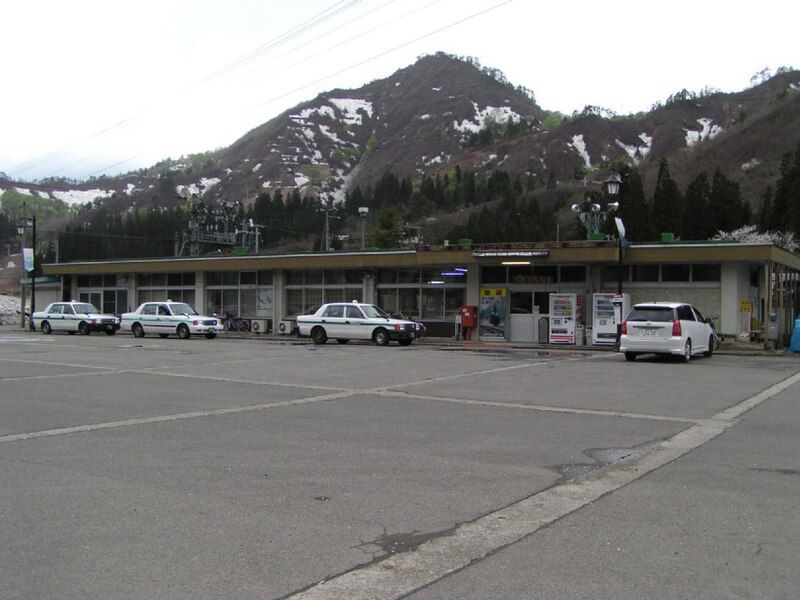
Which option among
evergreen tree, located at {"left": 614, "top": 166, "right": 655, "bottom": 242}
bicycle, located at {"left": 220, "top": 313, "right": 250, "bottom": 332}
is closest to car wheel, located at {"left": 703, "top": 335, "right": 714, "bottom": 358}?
bicycle, located at {"left": 220, "top": 313, "right": 250, "bottom": 332}

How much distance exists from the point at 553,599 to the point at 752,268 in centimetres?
2669

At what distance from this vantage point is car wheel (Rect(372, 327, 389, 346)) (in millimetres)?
27828

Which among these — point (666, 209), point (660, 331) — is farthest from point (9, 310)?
point (666, 209)

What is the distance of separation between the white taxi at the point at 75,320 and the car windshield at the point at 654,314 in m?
27.0

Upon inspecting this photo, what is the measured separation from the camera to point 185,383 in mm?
15008

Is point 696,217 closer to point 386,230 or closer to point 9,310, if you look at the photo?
point 386,230

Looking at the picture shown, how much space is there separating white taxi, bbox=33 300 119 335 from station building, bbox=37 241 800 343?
444 centimetres

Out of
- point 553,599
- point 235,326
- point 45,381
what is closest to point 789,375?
point 553,599

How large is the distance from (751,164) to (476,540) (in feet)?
490

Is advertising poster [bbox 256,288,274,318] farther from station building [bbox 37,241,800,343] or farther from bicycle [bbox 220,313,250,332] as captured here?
bicycle [bbox 220,313,250,332]

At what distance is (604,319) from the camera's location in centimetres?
2739

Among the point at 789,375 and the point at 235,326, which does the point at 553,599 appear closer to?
the point at 789,375

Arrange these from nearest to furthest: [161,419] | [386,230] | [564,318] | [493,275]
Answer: [161,419], [564,318], [493,275], [386,230]

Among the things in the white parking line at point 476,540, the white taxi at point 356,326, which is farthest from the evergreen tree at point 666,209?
the white parking line at point 476,540
